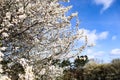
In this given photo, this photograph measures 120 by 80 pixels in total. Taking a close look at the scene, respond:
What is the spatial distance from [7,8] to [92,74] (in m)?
35.2

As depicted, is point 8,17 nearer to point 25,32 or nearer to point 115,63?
point 25,32

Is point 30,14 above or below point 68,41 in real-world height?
above

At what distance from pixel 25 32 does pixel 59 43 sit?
86 centimetres

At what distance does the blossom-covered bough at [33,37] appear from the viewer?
20.8 ft

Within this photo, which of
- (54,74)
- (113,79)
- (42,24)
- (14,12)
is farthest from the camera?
(113,79)

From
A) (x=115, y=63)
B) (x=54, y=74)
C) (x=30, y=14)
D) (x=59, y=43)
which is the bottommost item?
(x=54, y=74)

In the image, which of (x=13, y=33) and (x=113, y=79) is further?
(x=113, y=79)

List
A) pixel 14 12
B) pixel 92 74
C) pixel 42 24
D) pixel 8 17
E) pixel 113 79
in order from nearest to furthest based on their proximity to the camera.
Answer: pixel 8 17
pixel 14 12
pixel 42 24
pixel 113 79
pixel 92 74

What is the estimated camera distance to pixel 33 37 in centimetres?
711

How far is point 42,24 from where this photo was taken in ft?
22.7

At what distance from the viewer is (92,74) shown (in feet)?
134

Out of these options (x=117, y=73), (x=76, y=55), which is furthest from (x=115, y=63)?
(x=76, y=55)

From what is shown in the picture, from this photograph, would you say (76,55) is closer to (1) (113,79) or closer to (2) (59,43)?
(2) (59,43)

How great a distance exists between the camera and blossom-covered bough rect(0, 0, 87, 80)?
634cm
